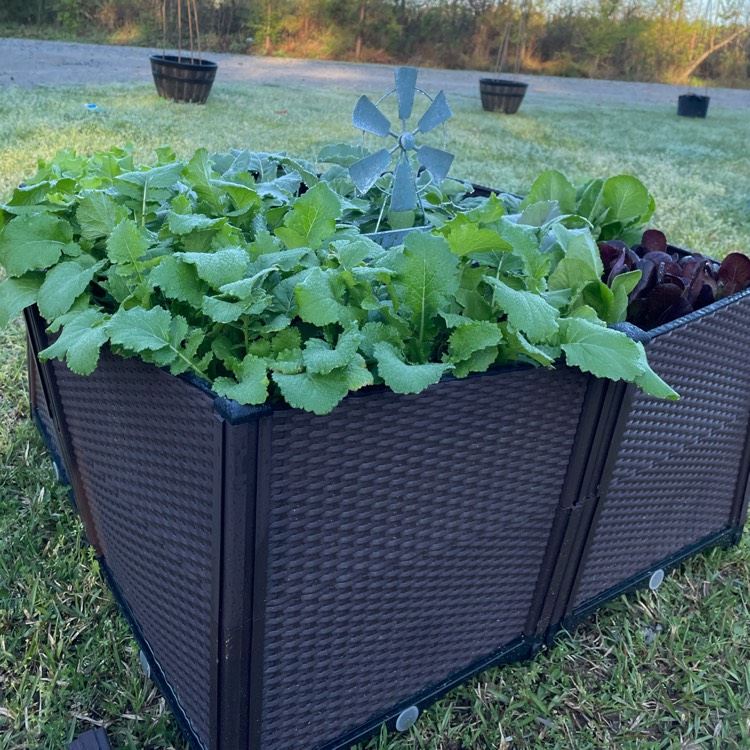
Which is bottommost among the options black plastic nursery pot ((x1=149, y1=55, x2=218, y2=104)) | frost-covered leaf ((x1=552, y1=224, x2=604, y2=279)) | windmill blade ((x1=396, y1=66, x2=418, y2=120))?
black plastic nursery pot ((x1=149, y1=55, x2=218, y2=104))

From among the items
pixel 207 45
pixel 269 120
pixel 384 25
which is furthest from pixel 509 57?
pixel 269 120

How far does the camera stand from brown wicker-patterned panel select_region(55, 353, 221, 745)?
1.03 metres

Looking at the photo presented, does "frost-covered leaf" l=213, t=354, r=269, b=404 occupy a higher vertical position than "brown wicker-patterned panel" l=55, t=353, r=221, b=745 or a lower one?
higher

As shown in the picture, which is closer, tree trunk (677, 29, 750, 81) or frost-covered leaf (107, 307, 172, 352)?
frost-covered leaf (107, 307, 172, 352)

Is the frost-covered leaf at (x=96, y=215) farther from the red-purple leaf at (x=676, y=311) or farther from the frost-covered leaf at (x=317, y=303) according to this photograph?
the red-purple leaf at (x=676, y=311)

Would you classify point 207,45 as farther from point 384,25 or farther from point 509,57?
point 509,57

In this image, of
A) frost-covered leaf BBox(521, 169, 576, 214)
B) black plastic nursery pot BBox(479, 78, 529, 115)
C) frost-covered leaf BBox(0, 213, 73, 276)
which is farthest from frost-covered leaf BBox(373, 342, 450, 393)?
black plastic nursery pot BBox(479, 78, 529, 115)

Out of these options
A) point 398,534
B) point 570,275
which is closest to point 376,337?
point 398,534

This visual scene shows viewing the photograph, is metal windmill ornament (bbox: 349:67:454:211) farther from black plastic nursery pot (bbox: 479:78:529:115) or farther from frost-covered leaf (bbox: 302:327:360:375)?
black plastic nursery pot (bbox: 479:78:529:115)

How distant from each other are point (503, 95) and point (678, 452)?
887cm

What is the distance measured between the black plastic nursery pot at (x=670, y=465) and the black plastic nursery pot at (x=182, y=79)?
6.95 m

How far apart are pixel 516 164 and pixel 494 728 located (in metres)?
5.45

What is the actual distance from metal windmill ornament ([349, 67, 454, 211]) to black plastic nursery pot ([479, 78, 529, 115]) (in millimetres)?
8549

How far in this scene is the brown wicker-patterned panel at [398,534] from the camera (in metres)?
1.03
